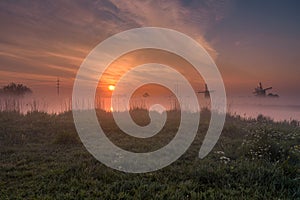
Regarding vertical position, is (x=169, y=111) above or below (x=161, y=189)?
above

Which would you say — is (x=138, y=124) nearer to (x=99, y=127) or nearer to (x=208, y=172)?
(x=99, y=127)

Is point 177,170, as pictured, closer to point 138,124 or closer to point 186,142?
point 186,142

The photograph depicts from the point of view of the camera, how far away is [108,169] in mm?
6762

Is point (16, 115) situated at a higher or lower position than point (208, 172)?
higher

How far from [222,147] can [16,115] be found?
1238cm

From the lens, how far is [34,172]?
21.7 ft

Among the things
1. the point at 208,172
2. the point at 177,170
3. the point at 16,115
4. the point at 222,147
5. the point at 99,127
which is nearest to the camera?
the point at 208,172

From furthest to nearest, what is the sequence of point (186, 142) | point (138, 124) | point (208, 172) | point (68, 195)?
point (138, 124)
point (186, 142)
point (208, 172)
point (68, 195)

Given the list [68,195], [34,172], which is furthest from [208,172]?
[34,172]

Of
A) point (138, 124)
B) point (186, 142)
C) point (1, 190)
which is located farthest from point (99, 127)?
point (1, 190)

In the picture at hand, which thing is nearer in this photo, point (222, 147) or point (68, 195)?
point (68, 195)

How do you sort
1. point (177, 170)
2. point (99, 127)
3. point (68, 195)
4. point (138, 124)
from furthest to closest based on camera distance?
1. point (138, 124)
2. point (99, 127)
3. point (177, 170)
4. point (68, 195)

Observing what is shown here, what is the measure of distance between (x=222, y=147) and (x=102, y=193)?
554 cm

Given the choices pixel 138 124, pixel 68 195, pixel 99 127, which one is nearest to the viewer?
pixel 68 195
